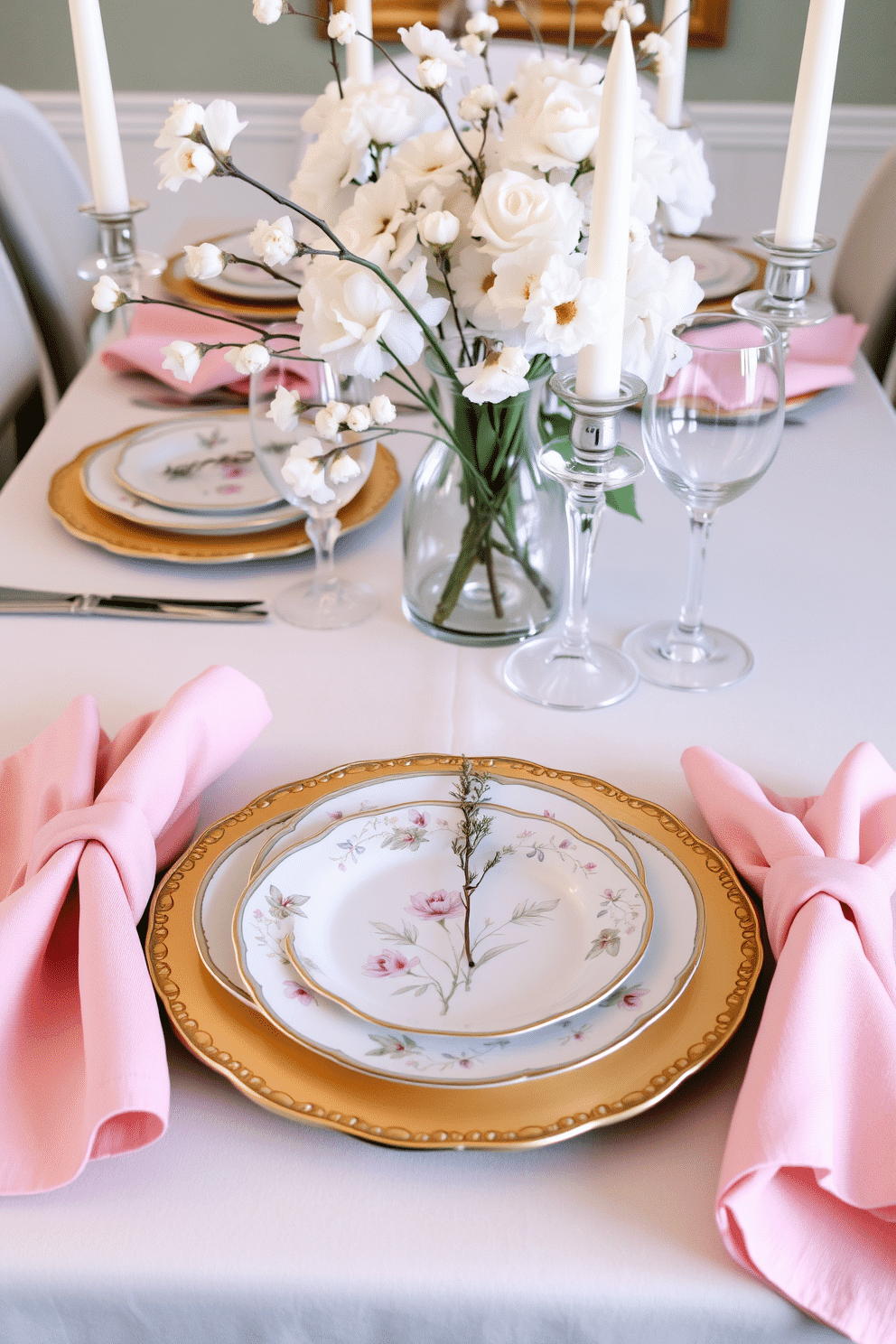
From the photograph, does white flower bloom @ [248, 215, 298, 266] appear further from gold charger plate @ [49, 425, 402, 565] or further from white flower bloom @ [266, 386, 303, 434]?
gold charger plate @ [49, 425, 402, 565]

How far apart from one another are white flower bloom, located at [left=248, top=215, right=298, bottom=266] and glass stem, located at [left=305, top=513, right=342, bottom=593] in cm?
27

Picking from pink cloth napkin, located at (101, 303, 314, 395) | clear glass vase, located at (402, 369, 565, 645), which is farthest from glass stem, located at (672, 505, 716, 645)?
pink cloth napkin, located at (101, 303, 314, 395)

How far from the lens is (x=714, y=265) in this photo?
1.60 meters

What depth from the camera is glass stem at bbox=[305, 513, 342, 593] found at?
3.09ft

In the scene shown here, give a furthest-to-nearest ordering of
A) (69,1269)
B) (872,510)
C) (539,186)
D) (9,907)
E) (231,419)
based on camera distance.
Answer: (231,419)
(872,510)
(539,186)
(9,907)
(69,1269)

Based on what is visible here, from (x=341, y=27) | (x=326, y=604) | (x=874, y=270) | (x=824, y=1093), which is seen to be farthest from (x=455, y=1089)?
Answer: (x=874, y=270)

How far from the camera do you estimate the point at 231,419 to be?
1.23 meters

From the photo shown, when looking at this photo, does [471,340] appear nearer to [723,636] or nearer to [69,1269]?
[723,636]

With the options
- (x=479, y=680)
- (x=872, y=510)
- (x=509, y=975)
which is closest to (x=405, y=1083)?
(x=509, y=975)

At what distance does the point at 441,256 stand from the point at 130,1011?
488 mm

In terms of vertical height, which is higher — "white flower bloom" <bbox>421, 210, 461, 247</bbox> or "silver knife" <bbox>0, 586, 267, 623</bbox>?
"white flower bloom" <bbox>421, 210, 461, 247</bbox>

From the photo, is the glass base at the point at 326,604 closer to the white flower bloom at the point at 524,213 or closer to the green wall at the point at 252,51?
the white flower bloom at the point at 524,213

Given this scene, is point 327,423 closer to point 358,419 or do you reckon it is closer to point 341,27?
point 358,419

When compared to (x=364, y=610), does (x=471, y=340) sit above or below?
above
